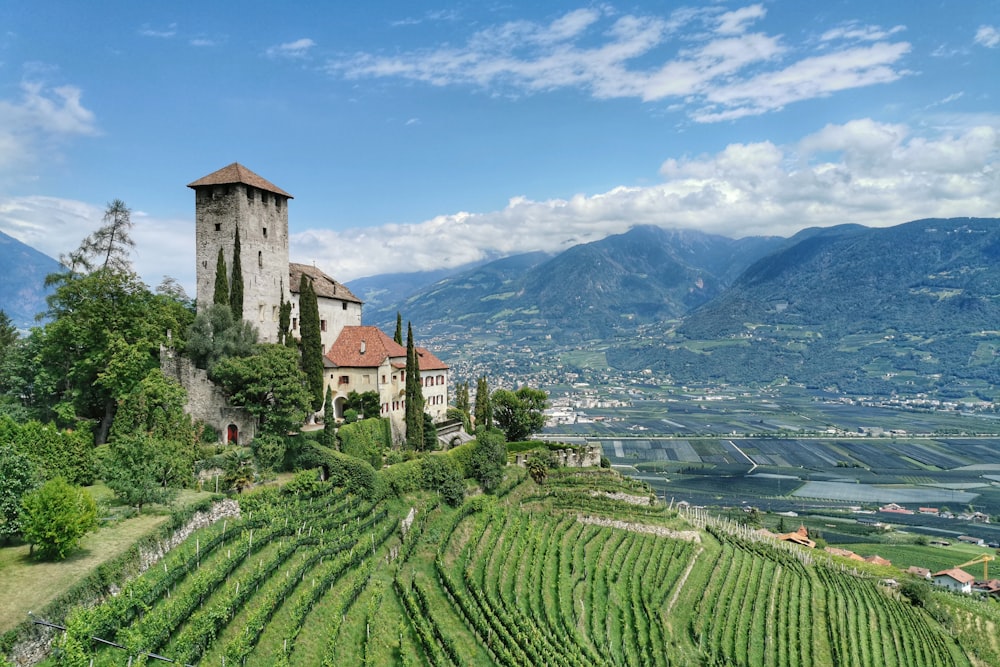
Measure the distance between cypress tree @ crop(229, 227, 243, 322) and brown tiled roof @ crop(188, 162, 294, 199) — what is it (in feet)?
12.7

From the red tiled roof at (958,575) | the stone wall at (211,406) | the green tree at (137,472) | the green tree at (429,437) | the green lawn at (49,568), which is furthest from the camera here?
the red tiled roof at (958,575)

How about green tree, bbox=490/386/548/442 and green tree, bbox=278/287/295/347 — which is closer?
green tree, bbox=278/287/295/347

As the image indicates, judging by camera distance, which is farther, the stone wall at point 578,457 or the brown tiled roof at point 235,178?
the stone wall at point 578,457

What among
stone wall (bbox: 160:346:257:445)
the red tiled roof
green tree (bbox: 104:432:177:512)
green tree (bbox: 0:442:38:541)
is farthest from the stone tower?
the red tiled roof

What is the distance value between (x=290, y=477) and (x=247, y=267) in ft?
48.9

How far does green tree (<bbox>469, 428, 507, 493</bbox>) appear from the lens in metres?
48.0

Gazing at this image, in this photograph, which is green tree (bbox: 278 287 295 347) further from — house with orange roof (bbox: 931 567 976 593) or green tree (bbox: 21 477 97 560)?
house with orange roof (bbox: 931 567 976 593)

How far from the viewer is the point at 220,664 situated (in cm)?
2148

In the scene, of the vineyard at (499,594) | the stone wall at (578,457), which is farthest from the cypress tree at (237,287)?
the stone wall at (578,457)

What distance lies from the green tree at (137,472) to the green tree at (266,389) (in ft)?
21.0

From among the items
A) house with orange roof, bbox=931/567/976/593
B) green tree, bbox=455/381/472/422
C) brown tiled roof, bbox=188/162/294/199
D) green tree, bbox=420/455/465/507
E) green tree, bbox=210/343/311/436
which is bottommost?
house with orange roof, bbox=931/567/976/593

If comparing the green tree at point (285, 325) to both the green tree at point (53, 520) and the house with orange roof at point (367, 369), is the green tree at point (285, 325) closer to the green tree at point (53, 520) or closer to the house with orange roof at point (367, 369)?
the house with orange roof at point (367, 369)

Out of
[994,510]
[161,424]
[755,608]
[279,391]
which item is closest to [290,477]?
[279,391]

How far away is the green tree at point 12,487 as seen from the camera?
23969 mm
